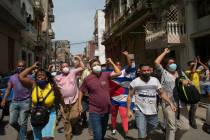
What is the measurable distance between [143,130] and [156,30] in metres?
14.5

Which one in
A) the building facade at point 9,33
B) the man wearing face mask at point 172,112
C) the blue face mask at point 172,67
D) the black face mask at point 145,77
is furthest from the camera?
the building facade at point 9,33

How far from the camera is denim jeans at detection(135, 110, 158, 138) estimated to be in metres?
6.30

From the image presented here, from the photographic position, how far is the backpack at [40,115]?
575 cm

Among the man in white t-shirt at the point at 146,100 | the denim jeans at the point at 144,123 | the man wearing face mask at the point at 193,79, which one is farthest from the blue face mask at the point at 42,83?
the man wearing face mask at the point at 193,79

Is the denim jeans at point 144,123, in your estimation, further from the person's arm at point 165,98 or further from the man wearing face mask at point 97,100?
the man wearing face mask at point 97,100

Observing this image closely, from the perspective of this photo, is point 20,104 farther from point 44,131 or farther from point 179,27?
point 179,27

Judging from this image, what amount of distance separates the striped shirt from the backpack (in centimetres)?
161

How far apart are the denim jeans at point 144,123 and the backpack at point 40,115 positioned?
1594 mm

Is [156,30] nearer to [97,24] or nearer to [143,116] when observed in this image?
[143,116]

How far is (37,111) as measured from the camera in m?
5.79

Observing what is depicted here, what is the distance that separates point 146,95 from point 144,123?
19.3 inches

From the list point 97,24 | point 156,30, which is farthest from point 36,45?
point 97,24

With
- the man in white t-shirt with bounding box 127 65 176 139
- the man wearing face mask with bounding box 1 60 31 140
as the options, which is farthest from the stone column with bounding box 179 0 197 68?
the man wearing face mask with bounding box 1 60 31 140

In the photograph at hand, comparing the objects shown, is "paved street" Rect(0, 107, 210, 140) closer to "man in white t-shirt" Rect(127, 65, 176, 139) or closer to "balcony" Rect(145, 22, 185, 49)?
"man in white t-shirt" Rect(127, 65, 176, 139)
